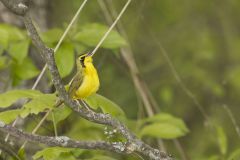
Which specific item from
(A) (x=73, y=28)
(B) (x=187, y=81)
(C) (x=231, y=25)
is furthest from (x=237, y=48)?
(A) (x=73, y=28)

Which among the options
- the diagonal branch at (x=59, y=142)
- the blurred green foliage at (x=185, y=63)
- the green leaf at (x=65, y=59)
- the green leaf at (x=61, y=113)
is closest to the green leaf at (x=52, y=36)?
the green leaf at (x=65, y=59)

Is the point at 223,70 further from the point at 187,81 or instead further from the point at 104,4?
the point at 104,4

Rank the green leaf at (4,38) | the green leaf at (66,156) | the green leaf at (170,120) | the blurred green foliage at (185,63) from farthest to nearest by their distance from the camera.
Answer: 1. the blurred green foliage at (185,63)
2. the green leaf at (170,120)
3. the green leaf at (4,38)
4. the green leaf at (66,156)

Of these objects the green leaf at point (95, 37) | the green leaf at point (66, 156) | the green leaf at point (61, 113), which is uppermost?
the green leaf at point (95, 37)

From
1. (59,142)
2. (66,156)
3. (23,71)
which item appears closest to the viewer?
(59,142)

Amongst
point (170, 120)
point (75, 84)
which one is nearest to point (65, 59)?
point (75, 84)

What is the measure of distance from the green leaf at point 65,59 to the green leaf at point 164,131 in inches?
19.4

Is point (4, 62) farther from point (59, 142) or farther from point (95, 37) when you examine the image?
point (59, 142)

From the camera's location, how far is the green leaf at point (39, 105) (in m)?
2.14

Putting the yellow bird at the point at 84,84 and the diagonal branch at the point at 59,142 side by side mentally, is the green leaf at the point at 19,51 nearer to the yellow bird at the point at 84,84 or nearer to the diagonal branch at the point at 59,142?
the yellow bird at the point at 84,84

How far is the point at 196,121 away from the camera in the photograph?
4984mm

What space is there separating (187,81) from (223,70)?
474 mm

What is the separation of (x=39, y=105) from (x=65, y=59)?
543 millimetres

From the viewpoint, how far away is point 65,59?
267cm
